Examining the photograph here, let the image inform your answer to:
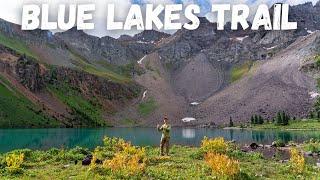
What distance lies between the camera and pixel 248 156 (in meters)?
47.2

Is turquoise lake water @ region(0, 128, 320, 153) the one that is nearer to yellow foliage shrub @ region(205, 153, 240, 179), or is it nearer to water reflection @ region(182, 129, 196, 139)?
water reflection @ region(182, 129, 196, 139)

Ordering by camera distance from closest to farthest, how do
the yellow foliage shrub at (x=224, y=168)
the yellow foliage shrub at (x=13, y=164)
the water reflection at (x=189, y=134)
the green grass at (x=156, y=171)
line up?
the yellow foliage shrub at (x=224, y=168)
the green grass at (x=156, y=171)
the yellow foliage shrub at (x=13, y=164)
the water reflection at (x=189, y=134)

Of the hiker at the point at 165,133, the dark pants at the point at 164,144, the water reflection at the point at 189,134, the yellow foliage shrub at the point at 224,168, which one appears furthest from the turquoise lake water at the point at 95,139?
the yellow foliage shrub at the point at 224,168

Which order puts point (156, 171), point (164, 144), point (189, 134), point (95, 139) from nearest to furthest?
point (156, 171)
point (164, 144)
point (95, 139)
point (189, 134)

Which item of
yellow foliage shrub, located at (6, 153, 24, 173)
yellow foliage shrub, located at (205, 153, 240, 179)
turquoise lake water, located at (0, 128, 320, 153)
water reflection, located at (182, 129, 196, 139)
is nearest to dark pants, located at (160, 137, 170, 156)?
yellow foliage shrub, located at (6, 153, 24, 173)

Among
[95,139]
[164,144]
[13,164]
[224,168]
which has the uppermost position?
[164,144]

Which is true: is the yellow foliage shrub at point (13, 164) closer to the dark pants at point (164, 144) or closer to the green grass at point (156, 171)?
the green grass at point (156, 171)

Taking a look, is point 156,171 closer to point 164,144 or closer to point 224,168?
point 224,168

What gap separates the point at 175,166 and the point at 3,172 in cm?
1236

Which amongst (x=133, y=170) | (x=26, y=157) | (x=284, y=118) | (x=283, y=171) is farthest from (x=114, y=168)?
(x=284, y=118)

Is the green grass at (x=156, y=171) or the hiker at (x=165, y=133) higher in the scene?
the hiker at (x=165, y=133)

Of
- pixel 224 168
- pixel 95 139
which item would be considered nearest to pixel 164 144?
pixel 224 168

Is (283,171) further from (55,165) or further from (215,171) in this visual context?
(55,165)

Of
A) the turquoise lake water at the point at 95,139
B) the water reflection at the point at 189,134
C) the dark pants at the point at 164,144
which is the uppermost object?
the dark pants at the point at 164,144
